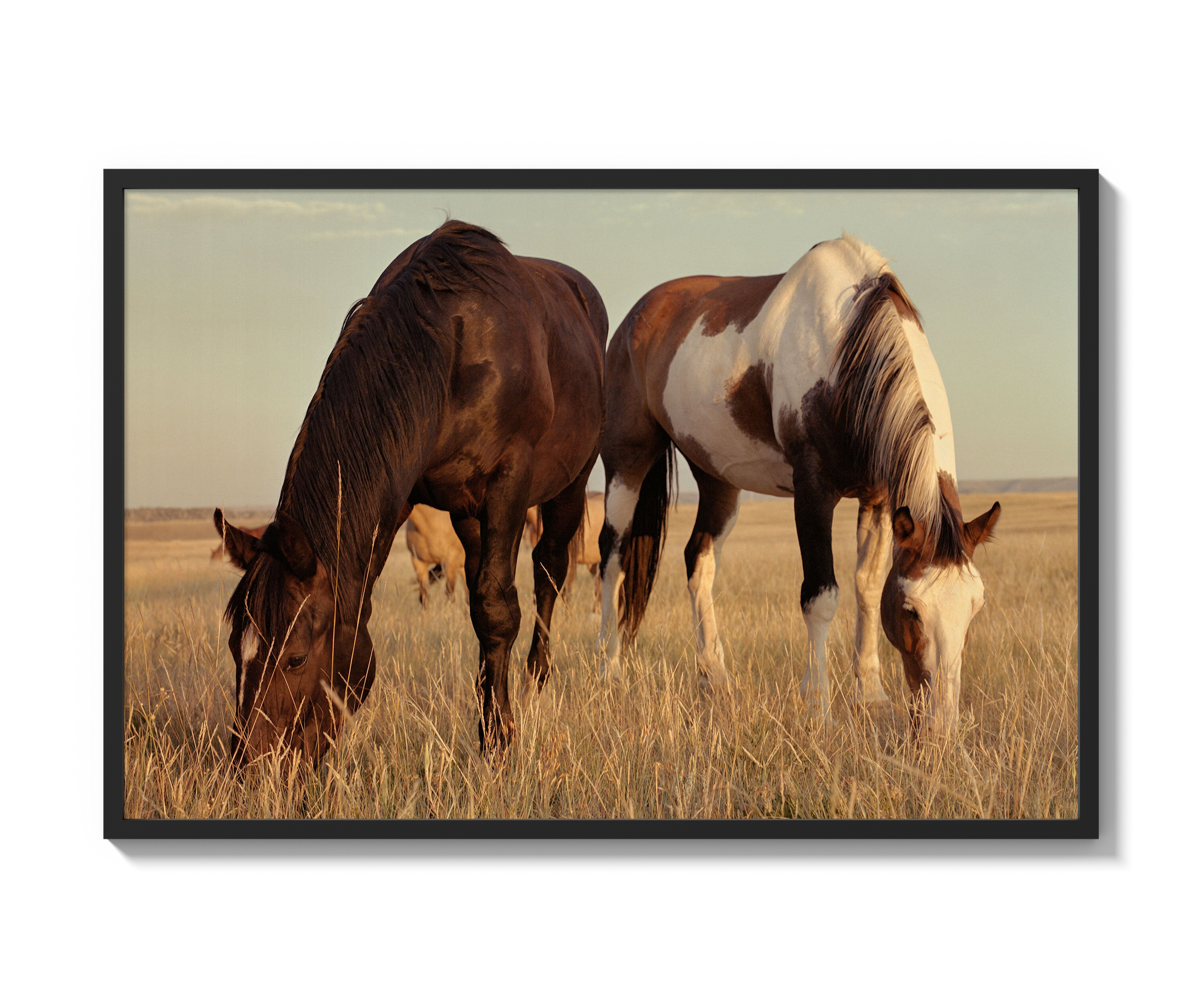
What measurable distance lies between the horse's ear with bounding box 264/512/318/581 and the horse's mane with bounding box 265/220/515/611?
0.09 metres

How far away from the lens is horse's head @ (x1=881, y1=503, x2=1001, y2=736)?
3.88 meters

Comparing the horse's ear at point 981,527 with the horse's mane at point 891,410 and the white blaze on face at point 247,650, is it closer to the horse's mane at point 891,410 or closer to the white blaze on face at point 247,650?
the horse's mane at point 891,410

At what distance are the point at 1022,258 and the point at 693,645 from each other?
3073 mm

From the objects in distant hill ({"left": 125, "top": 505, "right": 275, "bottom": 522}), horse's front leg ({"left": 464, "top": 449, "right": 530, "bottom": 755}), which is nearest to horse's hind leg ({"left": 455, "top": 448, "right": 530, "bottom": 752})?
horse's front leg ({"left": 464, "top": 449, "right": 530, "bottom": 755})

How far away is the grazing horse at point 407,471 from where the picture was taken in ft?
11.3

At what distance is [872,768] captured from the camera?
12.5 ft

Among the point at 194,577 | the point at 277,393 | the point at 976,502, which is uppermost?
the point at 277,393

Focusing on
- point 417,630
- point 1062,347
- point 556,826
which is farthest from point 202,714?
point 1062,347

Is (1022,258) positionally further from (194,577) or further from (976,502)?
(194,577)

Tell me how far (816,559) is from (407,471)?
2.09m

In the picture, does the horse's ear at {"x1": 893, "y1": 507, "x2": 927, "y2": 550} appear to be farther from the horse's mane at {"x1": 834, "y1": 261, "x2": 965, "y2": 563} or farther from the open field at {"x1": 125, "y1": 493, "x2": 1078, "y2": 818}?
the open field at {"x1": 125, "y1": 493, "x2": 1078, "y2": 818}

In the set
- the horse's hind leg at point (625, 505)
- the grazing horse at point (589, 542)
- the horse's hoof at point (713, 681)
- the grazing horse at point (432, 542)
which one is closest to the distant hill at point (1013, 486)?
the horse's hoof at point (713, 681)

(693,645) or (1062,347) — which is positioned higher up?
(1062,347)

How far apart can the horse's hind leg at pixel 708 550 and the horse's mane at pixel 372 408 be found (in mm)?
2450
